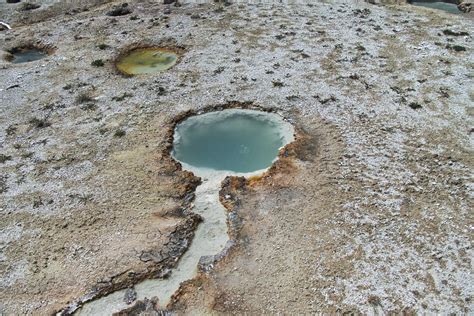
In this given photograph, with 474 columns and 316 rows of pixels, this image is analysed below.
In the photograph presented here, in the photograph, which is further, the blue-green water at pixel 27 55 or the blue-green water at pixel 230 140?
the blue-green water at pixel 27 55

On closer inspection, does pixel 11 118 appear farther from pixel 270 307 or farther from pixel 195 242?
pixel 270 307

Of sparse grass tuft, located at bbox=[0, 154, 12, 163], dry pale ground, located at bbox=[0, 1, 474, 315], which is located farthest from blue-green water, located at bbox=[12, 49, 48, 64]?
sparse grass tuft, located at bbox=[0, 154, 12, 163]

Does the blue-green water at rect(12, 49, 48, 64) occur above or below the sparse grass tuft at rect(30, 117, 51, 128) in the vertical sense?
above

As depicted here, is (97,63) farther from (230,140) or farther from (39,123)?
(230,140)

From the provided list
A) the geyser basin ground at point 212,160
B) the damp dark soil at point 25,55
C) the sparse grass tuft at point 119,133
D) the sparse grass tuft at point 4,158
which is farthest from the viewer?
the damp dark soil at point 25,55

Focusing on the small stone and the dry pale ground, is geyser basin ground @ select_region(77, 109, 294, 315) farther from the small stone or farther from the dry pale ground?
the dry pale ground

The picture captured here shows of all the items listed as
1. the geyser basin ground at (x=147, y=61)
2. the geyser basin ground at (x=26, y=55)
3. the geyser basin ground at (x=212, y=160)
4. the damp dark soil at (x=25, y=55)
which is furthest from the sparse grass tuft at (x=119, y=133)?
the geyser basin ground at (x=26, y=55)

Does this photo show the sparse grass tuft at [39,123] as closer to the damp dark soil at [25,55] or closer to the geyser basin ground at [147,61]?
the geyser basin ground at [147,61]
